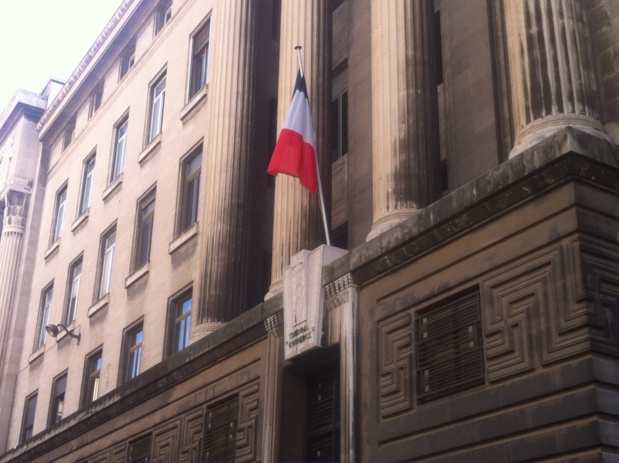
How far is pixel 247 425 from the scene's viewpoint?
1895 centimetres

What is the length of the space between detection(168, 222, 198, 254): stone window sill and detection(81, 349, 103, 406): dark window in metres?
5.87

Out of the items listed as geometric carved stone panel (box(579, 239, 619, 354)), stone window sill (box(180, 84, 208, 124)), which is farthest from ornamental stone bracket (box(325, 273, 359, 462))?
stone window sill (box(180, 84, 208, 124))

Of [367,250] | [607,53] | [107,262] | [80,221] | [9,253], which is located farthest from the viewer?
[9,253]

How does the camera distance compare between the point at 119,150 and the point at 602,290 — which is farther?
the point at 119,150

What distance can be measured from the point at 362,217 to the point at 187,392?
547cm

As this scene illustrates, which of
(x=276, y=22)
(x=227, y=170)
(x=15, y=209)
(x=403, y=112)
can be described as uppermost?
(x=15, y=209)

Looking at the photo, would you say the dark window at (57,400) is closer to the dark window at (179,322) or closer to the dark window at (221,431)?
the dark window at (179,322)

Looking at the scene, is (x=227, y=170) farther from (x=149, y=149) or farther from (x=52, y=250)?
(x=52, y=250)

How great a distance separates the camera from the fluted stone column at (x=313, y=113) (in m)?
19.4

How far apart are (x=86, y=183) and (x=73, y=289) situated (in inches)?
171

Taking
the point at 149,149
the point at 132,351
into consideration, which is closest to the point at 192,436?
the point at 132,351

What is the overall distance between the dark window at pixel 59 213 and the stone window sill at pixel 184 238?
13322 mm

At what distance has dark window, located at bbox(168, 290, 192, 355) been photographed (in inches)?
1014

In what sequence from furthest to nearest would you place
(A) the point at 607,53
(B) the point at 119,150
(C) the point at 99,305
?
(B) the point at 119,150 < (C) the point at 99,305 < (A) the point at 607,53
